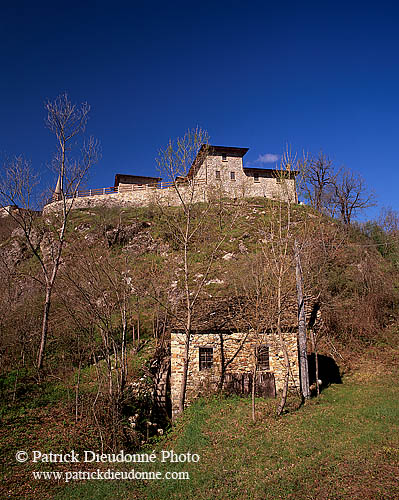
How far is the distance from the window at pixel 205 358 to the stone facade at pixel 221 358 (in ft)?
0.23

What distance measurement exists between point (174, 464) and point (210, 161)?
119ft

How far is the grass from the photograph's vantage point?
22.8 feet

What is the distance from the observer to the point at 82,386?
42.5 feet

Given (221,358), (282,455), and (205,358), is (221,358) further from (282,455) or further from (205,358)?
(282,455)

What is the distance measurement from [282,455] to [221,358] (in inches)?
219

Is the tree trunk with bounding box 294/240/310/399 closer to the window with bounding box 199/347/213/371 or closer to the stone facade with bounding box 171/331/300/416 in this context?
the stone facade with bounding box 171/331/300/416

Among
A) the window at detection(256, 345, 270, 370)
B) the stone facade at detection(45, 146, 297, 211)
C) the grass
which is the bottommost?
the grass

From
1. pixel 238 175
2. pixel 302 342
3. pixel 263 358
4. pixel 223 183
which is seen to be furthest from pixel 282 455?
pixel 238 175

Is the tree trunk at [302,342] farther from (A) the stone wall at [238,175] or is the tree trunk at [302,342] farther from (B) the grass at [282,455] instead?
(A) the stone wall at [238,175]

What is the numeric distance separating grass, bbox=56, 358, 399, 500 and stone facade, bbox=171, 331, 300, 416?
4.14ft

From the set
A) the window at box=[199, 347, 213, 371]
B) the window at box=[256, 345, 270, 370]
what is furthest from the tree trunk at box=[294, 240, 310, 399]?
the window at box=[199, 347, 213, 371]

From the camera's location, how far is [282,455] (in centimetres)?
834

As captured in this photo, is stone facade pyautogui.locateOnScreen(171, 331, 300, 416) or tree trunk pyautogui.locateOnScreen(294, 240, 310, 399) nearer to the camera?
tree trunk pyautogui.locateOnScreen(294, 240, 310, 399)

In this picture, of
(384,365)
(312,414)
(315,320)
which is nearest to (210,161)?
(315,320)
